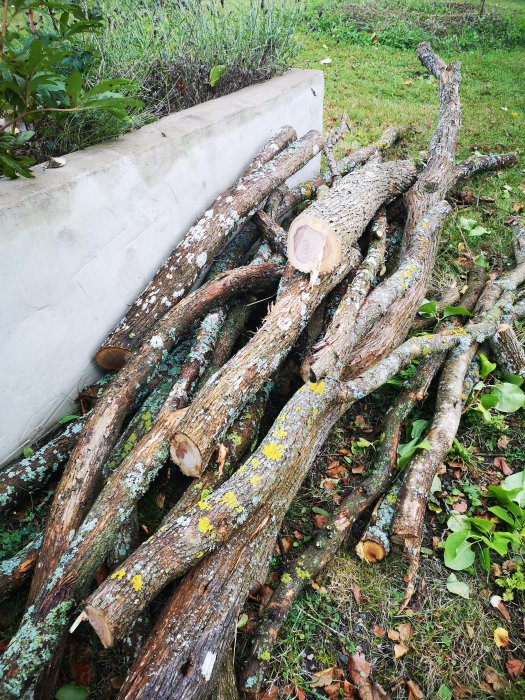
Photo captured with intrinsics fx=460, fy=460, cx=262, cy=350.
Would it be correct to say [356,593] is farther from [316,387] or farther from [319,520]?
[316,387]

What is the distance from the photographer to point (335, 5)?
28.4 ft

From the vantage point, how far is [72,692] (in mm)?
1746

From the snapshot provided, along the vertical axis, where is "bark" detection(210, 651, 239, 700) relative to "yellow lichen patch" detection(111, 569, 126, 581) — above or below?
below

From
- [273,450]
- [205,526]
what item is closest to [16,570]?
[205,526]

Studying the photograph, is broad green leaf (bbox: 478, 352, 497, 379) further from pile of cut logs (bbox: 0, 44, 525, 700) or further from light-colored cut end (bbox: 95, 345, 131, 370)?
light-colored cut end (bbox: 95, 345, 131, 370)

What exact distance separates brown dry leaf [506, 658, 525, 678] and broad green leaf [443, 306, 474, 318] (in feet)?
6.51

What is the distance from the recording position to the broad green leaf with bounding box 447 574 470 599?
2.03 metres

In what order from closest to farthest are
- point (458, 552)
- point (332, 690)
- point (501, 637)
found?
1. point (332, 690)
2. point (501, 637)
3. point (458, 552)

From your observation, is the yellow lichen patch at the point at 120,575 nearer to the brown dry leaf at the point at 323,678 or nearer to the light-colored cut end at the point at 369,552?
the brown dry leaf at the point at 323,678

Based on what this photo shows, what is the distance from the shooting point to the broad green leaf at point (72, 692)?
1.73 meters

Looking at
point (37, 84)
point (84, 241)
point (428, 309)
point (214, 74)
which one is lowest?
point (428, 309)

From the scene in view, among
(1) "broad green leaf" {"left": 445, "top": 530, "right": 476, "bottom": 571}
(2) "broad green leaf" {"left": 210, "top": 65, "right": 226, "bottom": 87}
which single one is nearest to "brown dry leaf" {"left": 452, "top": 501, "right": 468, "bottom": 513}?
(1) "broad green leaf" {"left": 445, "top": 530, "right": 476, "bottom": 571}

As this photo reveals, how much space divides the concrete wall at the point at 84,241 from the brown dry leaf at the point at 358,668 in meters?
1.91

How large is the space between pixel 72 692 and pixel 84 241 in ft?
6.62
